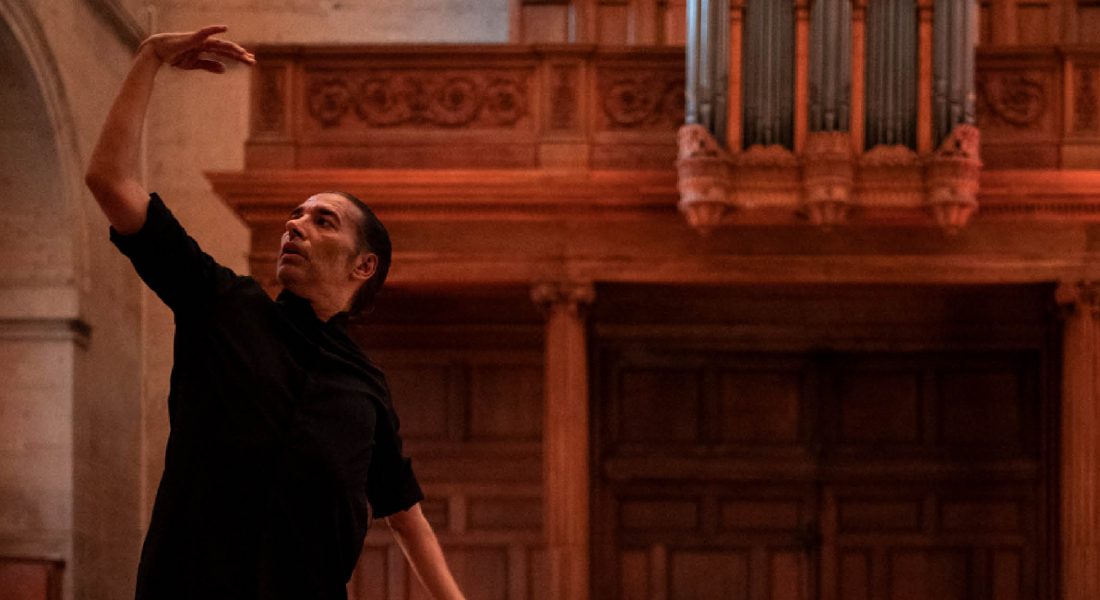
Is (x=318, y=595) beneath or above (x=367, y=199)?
beneath

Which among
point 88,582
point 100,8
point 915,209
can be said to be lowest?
point 88,582

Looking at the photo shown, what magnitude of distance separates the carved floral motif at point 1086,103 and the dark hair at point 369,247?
7013 mm

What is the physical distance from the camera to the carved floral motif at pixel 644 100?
8555 millimetres

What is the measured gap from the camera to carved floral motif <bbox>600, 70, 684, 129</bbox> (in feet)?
28.1

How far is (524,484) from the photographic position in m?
9.99

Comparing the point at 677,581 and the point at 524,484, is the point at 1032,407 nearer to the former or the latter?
the point at 677,581

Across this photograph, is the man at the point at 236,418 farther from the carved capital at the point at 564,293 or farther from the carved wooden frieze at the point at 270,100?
the carved wooden frieze at the point at 270,100

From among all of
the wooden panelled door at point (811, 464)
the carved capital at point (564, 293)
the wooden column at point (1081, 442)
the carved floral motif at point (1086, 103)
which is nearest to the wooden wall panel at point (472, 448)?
the wooden panelled door at point (811, 464)

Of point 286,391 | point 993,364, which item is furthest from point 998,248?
point 286,391

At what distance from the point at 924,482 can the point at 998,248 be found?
2.07m

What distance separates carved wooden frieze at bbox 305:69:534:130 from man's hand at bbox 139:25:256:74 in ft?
21.4

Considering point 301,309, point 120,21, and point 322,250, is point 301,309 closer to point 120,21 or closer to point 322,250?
point 322,250

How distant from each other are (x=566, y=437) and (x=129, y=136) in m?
6.66

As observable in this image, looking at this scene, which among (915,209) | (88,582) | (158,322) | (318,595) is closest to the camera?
(318,595)
